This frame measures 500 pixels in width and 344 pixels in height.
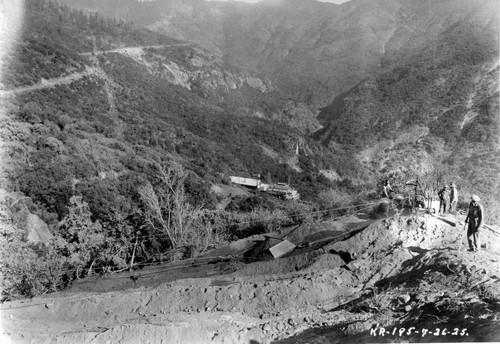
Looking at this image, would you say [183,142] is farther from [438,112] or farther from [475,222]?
[438,112]

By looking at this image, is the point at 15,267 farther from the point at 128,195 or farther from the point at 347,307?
the point at 128,195

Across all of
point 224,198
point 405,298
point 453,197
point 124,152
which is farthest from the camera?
point 224,198

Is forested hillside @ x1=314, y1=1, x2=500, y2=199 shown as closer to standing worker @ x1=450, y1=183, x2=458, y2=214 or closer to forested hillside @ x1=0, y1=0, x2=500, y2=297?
forested hillside @ x1=0, y1=0, x2=500, y2=297

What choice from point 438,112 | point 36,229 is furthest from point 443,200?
point 438,112

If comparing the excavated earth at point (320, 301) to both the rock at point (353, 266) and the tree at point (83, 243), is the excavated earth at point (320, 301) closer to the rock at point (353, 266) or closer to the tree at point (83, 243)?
the rock at point (353, 266)

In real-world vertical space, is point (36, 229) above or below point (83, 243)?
below
